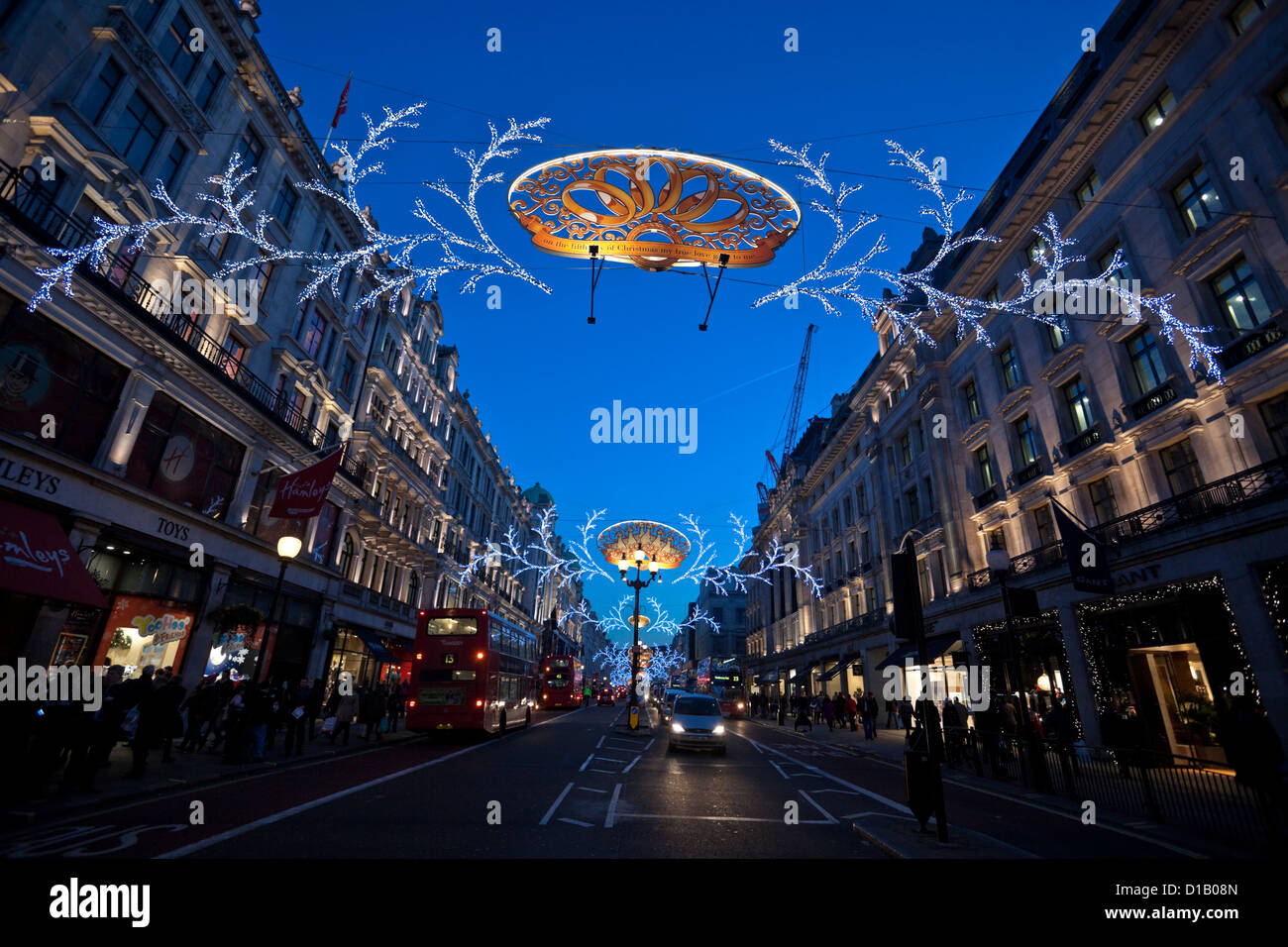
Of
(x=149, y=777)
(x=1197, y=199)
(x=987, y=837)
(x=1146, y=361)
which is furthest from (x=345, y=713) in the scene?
(x=1197, y=199)

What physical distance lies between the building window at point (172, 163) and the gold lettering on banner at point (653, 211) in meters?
14.8

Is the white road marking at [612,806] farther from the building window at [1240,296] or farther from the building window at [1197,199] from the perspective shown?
the building window at [1197,199]

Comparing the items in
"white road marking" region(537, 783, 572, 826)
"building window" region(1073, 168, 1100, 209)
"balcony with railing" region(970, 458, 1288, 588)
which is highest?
"building window" region(1073, 168, 1100, 209)

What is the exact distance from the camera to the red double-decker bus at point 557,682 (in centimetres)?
4466

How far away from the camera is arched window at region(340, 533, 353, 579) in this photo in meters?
28.3

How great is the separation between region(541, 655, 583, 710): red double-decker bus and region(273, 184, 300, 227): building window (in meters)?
34.2

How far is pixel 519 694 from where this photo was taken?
81.1ft

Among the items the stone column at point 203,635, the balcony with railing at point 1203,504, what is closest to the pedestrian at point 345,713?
the stone column at point 203,635

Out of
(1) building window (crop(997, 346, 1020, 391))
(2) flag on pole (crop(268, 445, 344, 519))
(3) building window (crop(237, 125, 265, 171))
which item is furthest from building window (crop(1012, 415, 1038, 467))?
(3) building window (crop(237, 125, 265, 171))

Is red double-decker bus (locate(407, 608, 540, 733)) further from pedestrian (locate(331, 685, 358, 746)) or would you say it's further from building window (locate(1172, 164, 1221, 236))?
building window (locate(1172, 164, 1221, 236))
